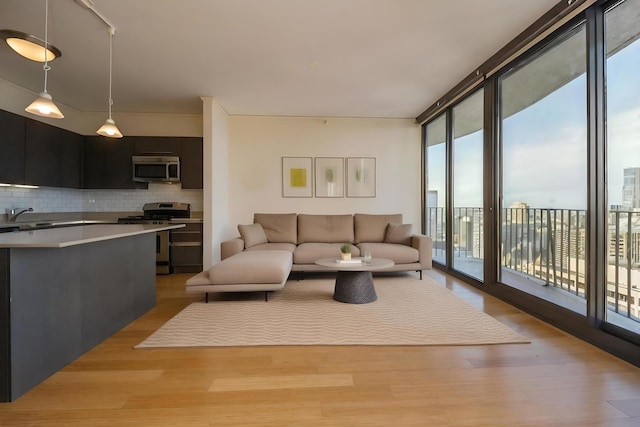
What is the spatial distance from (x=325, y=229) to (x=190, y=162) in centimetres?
245

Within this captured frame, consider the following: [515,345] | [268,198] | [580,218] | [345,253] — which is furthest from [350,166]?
[515,345]

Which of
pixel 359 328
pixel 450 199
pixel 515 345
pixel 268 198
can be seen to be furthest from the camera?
pixel 268 198

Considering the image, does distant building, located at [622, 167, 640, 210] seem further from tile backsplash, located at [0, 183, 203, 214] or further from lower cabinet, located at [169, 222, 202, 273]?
tile backsplash, located at [0, 183, 203, 214]

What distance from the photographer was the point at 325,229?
463cm

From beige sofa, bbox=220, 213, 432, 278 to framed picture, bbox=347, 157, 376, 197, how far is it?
2.26 feet

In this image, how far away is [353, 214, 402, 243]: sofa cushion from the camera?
4578 millimetres

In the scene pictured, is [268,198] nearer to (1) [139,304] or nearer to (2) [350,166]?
(2) [350,166]

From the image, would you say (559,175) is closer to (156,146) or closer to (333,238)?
(333,238)

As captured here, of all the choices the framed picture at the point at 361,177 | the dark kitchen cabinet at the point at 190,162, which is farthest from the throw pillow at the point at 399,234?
the dark kitchen cabinet at the point at 190,162

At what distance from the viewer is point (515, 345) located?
2109 mm

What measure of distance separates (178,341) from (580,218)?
3675mm

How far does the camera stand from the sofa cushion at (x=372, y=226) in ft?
15.0

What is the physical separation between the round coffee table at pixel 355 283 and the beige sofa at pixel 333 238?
796 mm

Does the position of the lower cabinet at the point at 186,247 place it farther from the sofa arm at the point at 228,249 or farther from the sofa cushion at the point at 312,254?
the sofa cushion at the point at 312,254
